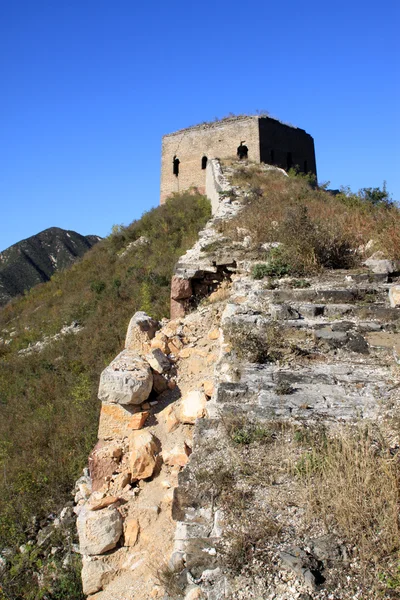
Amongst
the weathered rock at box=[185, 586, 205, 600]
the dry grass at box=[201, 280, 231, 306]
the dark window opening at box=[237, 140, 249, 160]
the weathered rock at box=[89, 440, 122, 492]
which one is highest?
the dark window opening at box=[237, 140, 249, 160]

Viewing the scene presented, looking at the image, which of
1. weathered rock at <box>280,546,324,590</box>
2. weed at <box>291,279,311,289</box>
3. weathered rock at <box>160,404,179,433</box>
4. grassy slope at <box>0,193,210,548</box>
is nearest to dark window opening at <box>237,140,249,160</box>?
grassy slope at <box>0,193,210,548</box>

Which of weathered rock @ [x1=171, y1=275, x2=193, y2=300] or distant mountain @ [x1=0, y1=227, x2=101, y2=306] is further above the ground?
distant mountain @ [x1=0, y1=227, x2=101, y2=306]

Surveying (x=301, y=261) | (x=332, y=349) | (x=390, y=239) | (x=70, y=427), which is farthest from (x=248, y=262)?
(x=70, y=427)

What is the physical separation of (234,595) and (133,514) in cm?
176

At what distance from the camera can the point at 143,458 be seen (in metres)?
3.58

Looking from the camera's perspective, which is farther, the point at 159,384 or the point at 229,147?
the point at 229,147

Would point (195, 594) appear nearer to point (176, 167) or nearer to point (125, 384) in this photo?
point (125, 384)

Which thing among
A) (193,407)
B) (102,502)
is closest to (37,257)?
(193,407)

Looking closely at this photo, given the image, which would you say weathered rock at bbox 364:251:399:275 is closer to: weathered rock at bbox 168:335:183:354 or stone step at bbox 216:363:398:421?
stone step at bbox 216:363:398:421

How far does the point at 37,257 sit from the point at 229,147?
883 inches

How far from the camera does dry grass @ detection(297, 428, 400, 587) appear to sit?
5.73ft

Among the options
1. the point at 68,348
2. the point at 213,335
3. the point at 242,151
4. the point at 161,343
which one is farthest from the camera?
the point at 242,151

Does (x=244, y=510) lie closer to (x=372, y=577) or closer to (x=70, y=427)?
(x=372, y=577)

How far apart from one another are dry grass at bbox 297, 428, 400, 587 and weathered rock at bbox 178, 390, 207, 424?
1.62m
